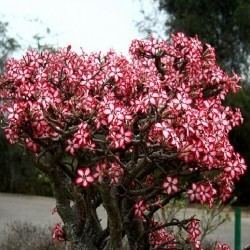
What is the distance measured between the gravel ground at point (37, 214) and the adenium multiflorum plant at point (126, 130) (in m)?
5.10

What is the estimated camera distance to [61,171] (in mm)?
4441

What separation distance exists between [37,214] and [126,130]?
35.7 ft

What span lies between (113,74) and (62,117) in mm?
495

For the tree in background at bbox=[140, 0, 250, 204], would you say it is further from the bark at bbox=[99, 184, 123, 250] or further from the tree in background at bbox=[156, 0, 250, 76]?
the bark at bbox=[99, 184, 123, 250]

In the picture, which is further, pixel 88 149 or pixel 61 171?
pixel 61 171

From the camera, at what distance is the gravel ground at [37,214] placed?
10.6m

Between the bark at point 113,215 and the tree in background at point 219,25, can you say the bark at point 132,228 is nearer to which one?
the bark at point 113,215

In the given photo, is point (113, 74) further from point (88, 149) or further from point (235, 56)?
point (235, 56)

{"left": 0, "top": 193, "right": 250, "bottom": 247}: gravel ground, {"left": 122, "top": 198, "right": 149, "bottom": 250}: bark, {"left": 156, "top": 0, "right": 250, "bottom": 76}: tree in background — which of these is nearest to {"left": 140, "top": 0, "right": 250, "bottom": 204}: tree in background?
{"left": 156, "top": 0, "right": 250, "bottom": 76}: tree in background

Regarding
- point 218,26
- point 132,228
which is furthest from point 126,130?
point 218,26

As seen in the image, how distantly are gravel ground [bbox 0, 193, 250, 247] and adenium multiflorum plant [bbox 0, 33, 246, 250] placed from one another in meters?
5.10

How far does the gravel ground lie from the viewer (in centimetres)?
1057

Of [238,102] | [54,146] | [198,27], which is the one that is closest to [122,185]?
[54,146]

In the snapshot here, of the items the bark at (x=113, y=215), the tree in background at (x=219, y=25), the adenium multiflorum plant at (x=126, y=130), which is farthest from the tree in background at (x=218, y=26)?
the bark at (x=113, y=215)
